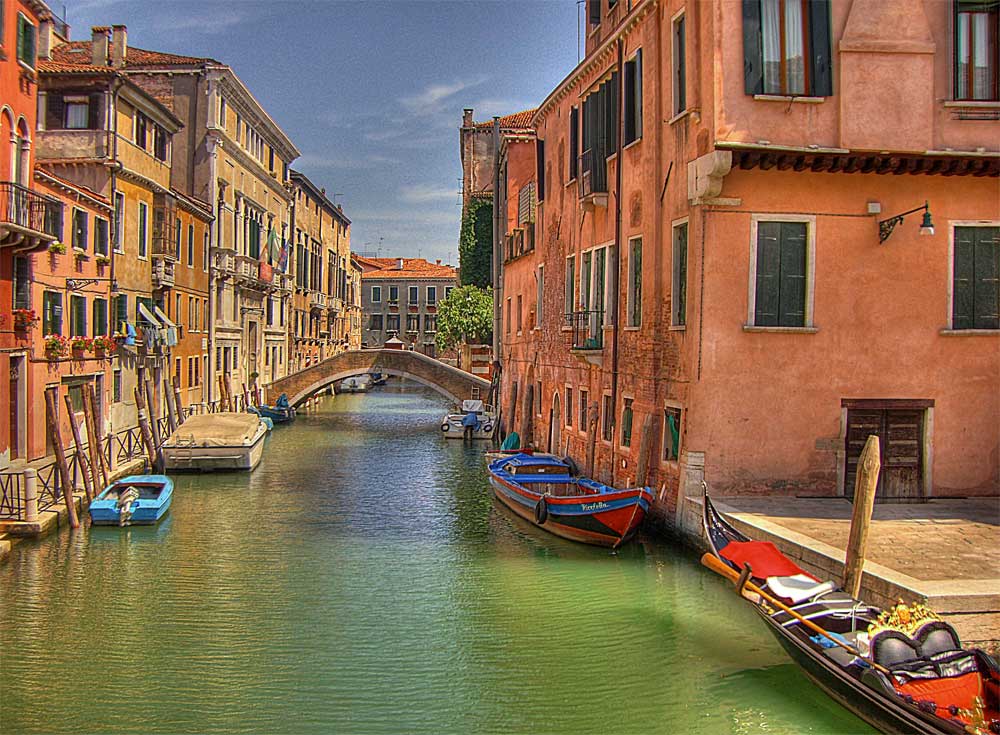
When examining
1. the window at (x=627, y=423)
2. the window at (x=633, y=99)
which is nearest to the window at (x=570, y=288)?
the window at (x=627, y=423)

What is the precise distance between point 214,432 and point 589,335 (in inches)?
317

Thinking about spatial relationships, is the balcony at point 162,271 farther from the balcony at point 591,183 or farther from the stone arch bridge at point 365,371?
the stone arch bridge at point 365,371

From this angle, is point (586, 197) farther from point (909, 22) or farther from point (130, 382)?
point (130, 382)

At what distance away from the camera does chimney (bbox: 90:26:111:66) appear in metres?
21.1

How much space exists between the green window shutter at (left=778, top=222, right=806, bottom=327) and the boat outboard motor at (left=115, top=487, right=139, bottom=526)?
28.8 ft

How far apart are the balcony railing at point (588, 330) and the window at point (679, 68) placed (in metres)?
3.81

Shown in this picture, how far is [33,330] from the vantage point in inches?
535

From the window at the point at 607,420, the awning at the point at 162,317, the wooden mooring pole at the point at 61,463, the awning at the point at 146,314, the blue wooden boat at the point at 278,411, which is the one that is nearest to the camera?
the wooden mooring pole at the point at 61,463

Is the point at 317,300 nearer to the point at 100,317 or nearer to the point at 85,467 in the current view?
the point at 100,317

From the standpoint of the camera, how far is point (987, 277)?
35.4ft

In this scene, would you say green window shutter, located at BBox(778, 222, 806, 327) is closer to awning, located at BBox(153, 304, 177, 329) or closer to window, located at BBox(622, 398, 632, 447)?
window, located at BBox(622, 398, 632, 447)

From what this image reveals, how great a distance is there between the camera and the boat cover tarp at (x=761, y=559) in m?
7.45

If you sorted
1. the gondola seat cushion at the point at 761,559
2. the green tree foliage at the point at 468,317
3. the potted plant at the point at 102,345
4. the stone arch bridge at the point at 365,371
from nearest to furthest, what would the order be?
the gondola seat cushion at the point at 761,559, the potted plant at the point at 102,345, the stone arch bridge at the point at 365,371, the green tree foliage at the point at 468,317

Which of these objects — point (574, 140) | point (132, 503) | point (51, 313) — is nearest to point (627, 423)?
point (574, 140)
